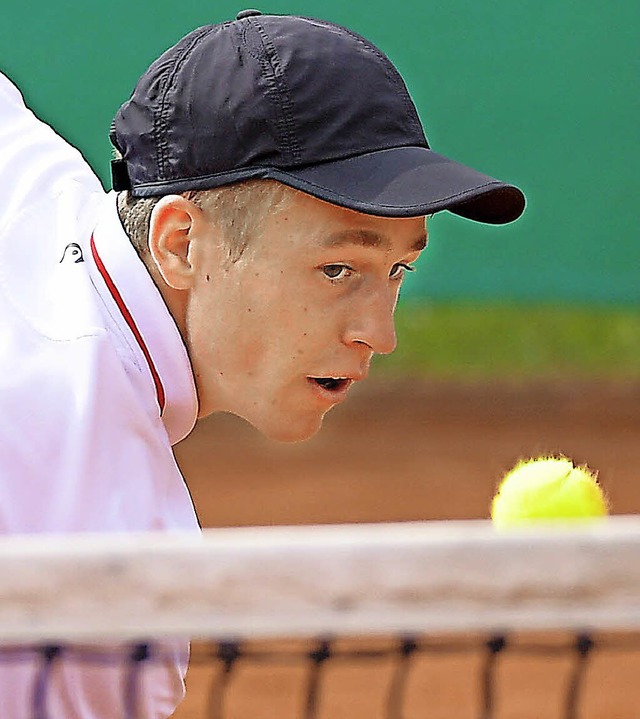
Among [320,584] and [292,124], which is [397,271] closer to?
[292,124]

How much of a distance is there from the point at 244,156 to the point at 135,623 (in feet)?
1.76

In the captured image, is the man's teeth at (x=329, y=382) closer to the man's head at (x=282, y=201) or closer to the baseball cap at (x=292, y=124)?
the man's head at (x=282, y=201)

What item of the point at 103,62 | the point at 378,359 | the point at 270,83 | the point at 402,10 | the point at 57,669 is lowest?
the point at 378,359

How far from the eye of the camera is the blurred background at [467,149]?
486 centimetres

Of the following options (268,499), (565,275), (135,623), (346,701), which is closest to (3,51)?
(268,499)

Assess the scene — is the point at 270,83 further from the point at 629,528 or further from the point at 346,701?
the point at 346,701

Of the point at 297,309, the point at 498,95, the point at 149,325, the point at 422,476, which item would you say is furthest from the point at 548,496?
the point at 422,476

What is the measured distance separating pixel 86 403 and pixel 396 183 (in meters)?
0.38

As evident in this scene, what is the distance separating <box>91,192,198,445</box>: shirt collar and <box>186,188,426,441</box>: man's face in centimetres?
3

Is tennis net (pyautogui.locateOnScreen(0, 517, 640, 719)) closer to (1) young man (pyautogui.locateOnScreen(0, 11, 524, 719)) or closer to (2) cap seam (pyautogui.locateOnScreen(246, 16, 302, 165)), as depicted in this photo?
(1) young man (pyautogui.locateOnScreen(0, 11, 524, 719))

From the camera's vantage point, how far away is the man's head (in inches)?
56.7

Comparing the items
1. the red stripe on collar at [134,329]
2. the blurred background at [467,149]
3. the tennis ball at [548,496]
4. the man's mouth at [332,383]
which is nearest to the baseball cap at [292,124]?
the red stripe on collar at [134,329]

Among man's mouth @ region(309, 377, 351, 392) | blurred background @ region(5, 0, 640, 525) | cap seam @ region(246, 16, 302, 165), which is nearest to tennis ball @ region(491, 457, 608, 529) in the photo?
man's mouth @ region(309, 377, 351, 392)

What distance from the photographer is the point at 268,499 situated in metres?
5.14
